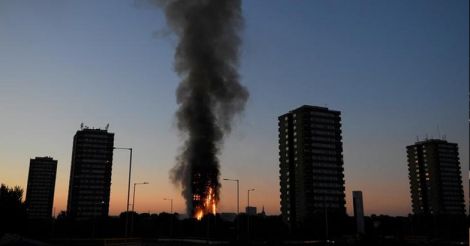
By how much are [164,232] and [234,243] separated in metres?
78.3

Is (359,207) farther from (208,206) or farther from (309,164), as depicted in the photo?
(309,164)

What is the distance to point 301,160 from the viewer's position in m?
188

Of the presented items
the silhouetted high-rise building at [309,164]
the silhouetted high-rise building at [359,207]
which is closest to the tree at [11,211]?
the silhouetted high-rise building at [359,207]

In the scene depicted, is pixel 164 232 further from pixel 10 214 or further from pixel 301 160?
pixel 301 160

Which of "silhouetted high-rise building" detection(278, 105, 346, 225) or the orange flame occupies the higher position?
"silhouetted high-rise building" detection(278, 105, 346, 225)

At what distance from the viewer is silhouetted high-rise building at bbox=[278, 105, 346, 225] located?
604ft

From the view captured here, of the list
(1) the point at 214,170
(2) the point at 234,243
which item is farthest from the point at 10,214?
(1) the point at 214,170

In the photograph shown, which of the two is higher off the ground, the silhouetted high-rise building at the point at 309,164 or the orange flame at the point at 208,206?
the silhouetted high-rise building at the point at 309,164

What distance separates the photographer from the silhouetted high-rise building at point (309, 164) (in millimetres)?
184125

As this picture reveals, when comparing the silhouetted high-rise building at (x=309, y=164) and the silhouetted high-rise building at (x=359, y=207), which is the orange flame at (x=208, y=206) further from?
the silhouetted high-rise building at (x=359, y=207)

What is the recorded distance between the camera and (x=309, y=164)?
18638cm

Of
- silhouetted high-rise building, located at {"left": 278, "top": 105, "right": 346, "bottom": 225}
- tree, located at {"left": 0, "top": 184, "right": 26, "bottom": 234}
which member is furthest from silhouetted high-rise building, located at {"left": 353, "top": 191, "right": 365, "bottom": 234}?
silhouetted high-rise building, located at {"left": 278, "top": 105, "right": 346, "bottom": 225}

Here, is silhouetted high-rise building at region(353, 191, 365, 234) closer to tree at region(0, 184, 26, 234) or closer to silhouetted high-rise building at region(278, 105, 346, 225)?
tree at region(0, 184, 26, 234)

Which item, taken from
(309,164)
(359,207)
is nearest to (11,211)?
(359,207)
